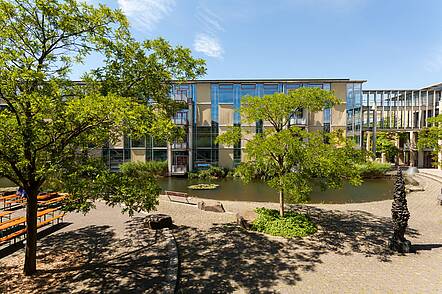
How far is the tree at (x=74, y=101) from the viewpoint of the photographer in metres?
4.88

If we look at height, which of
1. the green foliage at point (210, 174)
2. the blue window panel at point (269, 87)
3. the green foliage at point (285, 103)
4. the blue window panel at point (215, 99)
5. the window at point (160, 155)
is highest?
the blue window panel at point (269, 87)

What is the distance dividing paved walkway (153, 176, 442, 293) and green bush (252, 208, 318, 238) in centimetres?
42

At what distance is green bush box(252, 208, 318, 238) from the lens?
9795 mm

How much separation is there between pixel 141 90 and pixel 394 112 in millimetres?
44313

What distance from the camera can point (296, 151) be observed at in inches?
380

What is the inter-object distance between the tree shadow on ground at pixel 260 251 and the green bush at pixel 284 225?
379mm

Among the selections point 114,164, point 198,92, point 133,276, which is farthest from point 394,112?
point 133,276

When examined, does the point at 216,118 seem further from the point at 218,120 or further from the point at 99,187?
the point at 99,187

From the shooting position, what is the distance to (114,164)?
32406 mm

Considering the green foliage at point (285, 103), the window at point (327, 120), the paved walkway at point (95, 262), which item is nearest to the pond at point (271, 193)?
the green foliage at point (285, 103)

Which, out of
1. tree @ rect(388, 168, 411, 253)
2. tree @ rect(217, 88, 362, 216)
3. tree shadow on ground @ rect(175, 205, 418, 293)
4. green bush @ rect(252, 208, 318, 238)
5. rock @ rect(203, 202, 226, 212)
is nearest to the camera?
tree shadow on ground @ rect(175, 205, 418, 293)

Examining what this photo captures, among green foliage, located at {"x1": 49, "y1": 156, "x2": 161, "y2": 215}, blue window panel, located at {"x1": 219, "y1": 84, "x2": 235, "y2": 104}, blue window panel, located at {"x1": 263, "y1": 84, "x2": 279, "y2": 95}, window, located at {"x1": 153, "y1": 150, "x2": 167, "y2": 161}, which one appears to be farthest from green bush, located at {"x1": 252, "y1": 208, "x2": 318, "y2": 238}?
window, located at {"x1": 153, "y1": 150, "x2": 167, "y2": 161}

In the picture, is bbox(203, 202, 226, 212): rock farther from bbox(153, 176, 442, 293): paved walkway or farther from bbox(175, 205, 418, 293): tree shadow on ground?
bbox(175, 205, 418, 293): tree shadow on ground

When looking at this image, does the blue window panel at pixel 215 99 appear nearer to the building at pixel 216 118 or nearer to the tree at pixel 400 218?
the building at pixel 216 118
